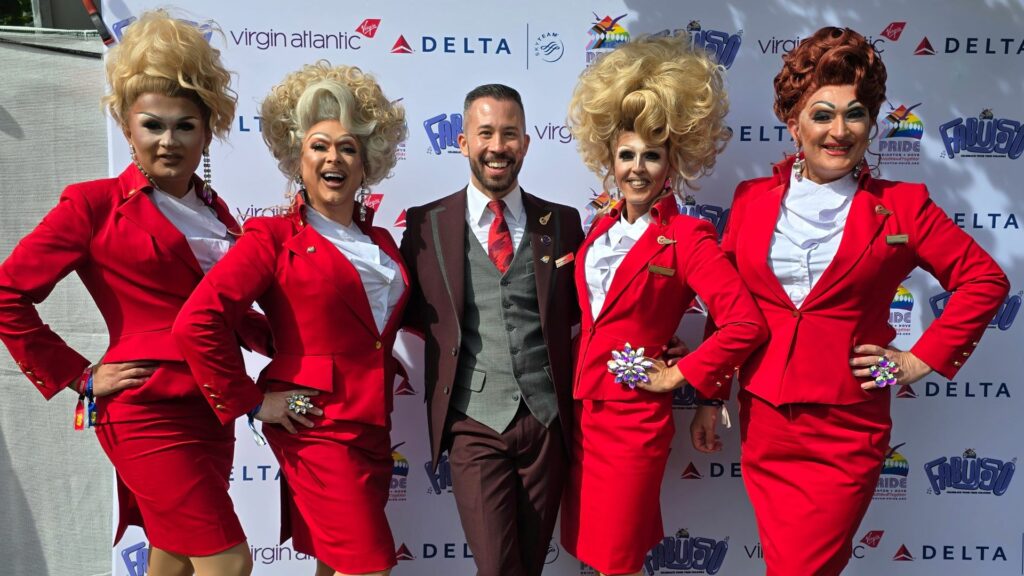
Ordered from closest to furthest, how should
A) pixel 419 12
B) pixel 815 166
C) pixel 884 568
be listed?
1. pixel 815 166
2. pixel 419 12
3. pixel 884 568

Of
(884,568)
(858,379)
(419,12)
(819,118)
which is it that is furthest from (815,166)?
(884,568)

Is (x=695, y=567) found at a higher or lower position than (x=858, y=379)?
lower

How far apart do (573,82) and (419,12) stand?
79cm

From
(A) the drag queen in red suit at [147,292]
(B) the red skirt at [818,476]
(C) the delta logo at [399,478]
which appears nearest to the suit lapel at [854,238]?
(B) the red skirt at [818,476]

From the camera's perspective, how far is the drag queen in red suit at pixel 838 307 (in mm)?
2770

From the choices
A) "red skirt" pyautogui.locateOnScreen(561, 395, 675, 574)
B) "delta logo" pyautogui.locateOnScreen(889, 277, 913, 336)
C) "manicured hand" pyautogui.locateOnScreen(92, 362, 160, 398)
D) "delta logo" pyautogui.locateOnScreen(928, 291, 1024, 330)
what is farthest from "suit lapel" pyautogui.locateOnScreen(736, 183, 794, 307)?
"manicured hand" pyautogui.locateOnScreen(92, 362, 160, 398)

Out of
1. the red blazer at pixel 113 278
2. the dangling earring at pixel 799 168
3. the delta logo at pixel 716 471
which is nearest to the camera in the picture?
the red blazer at pixel 113 278

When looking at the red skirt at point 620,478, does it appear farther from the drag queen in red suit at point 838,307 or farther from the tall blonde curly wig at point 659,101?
the tall blonde curly wig at point 659,101

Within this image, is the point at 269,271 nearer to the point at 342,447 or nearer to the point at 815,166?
the point at 342,447

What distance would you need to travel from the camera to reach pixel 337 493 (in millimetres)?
2744

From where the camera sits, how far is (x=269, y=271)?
2699 mm

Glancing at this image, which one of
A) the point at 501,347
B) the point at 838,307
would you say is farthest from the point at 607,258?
the point at 838,307

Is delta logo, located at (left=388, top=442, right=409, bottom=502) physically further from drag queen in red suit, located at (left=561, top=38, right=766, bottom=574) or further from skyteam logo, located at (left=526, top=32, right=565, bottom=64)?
skyteam logo, located at (left=526, top=32, right=565, bottom=64)

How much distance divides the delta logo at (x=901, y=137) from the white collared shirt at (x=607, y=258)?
150 centimetres
